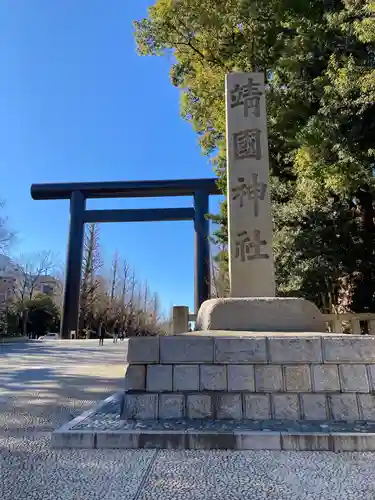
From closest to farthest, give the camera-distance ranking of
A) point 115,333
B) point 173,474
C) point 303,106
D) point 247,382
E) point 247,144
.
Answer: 1. point 173,474
2. point 247,382
3. point 247,144
4. point 303,106
5. point 115,333

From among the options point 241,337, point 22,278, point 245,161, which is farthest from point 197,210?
point 22,278

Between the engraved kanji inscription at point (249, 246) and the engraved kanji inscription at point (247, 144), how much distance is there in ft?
2.69

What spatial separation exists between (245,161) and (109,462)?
3051mm

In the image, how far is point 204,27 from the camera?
24.5 ft

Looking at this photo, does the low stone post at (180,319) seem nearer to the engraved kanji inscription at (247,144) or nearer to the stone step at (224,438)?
the engraved kanji inscription at (247,144)

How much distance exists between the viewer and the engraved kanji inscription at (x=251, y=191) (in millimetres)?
3934

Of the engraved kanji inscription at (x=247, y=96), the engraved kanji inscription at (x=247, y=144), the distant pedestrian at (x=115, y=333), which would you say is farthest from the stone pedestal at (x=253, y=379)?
the distant pedestrian at (x=115, y=333)

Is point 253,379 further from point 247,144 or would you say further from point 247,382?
point 247,144

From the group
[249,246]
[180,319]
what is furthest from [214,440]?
[180,319]

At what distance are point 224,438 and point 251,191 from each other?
247 cm

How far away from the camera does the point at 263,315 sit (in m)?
3.29

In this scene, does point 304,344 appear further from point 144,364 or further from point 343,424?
point 144,364

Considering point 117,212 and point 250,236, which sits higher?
point 117,212

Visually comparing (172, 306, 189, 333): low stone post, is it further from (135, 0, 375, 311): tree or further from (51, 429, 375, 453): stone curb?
(51, 429, 375, 453): stone curb
